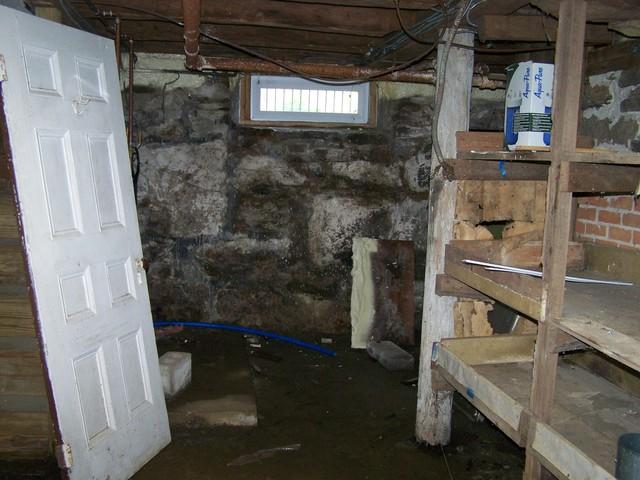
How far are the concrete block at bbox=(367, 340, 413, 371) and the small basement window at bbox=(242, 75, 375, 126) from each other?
1.82 metres

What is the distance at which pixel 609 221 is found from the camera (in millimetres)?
2770

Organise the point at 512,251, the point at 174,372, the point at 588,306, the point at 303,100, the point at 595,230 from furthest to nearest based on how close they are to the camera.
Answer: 1. the point at 303,100
2. the point at 174,372
3. the point at 595,230
4. the point at 512,251
5. the point at 588,306

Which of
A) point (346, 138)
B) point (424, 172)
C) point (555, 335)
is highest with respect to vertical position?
point (346, 138)

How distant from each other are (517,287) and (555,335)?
0.24m

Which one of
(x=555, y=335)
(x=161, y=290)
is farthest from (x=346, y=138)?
(x=555, y=335)

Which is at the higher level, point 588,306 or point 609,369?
point 588,306

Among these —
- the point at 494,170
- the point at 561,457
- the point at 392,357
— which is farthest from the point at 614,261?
the point at 392,357

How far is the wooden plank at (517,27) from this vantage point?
2.44 meters

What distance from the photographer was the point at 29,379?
2.58 meters

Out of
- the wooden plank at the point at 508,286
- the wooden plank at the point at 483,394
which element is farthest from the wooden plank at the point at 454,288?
the wooden plank at the point at 483,394

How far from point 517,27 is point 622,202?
1022 millimetres

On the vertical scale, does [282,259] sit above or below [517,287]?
below

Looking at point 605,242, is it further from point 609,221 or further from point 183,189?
point 183,189

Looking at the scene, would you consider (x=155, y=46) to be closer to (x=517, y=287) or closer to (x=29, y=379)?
(x=29, y=379)
